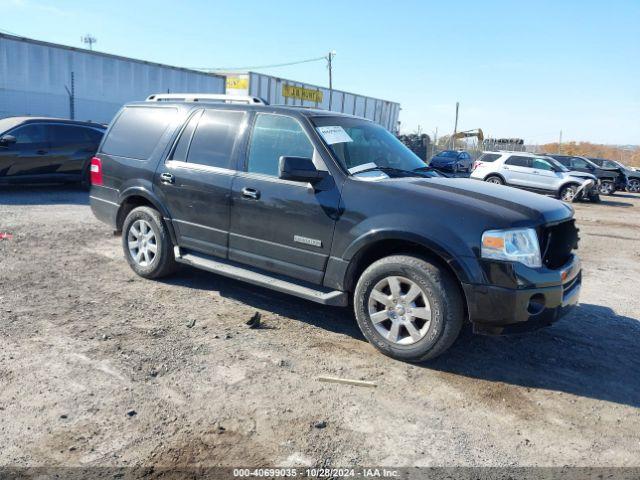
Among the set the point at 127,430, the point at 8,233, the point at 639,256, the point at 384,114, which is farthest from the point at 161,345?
the point at 384,114

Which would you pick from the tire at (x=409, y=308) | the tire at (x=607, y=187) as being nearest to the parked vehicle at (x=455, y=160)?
the tire at (x=607, y=187)

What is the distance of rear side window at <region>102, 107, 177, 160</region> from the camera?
552cm

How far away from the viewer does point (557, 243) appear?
4.09m

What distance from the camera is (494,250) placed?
11.7 feet

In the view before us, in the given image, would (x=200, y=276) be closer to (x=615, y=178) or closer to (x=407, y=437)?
(x=407, y=437)


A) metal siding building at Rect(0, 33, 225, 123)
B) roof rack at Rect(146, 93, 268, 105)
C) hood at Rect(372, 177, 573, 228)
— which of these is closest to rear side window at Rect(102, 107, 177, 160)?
roof rack at Rect(146, 93, 268, 105)

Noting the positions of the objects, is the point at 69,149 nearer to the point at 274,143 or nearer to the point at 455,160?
the point at 274,143

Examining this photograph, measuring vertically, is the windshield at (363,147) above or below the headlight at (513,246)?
above

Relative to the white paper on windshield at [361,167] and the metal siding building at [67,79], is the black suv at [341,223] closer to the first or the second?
the white paper on windshield at [361,167]

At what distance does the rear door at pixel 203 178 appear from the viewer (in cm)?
487

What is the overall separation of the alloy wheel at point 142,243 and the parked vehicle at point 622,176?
23.5m

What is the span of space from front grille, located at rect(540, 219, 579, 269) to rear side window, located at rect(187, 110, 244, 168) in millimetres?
2839

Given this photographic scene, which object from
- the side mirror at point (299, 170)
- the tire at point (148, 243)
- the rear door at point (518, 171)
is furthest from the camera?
the rear door at point (518, 171)

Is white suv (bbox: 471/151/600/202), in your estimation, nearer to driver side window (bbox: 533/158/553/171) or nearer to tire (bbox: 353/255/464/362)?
driver side window (bbox: 533/158/553/171)
